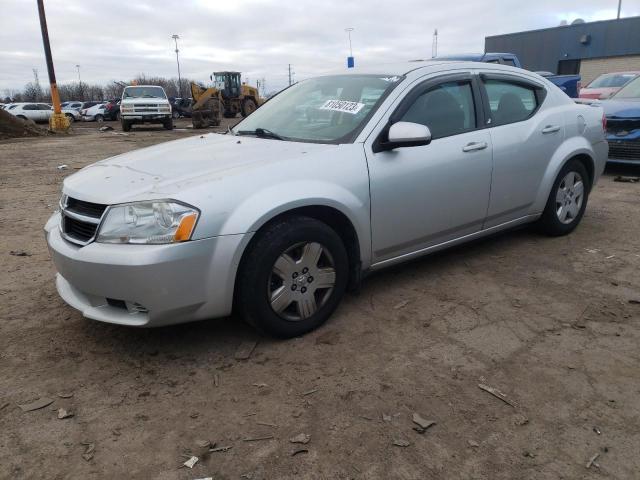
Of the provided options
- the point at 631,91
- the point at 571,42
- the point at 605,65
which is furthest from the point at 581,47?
the point at 631,91

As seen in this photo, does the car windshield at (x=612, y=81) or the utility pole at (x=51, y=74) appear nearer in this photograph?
the car windshield at (x=612, y=81)

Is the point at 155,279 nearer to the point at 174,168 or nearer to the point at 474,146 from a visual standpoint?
the point at 174,168

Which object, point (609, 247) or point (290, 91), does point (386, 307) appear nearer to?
point (290, 91)

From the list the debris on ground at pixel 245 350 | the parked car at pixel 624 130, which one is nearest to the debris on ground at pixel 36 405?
the debris on ground at pixel 245 350

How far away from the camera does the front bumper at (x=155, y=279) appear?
2.55m

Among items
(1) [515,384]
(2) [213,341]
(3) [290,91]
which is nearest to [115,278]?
(2) [213,341]

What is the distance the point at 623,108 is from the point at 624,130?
1.10 ft

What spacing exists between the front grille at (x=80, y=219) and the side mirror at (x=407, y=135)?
173 cm

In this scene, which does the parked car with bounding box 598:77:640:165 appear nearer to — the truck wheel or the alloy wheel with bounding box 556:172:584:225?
the alloy wheel with bounding box 556:172:584:225

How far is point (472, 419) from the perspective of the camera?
2324mm

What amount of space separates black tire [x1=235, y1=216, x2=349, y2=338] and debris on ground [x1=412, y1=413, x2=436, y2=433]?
0.96 meters

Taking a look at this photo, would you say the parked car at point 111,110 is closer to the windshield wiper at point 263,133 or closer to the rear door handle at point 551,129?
the windshield wiper at point 263,133

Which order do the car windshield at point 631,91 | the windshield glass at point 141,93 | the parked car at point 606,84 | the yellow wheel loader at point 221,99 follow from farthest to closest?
the yellow wheel loader at point 221,99, the windshield glass at point 141,93, the parked car at point 606,84, the car windshield at point 631,91

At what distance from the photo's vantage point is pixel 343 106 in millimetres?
3588
